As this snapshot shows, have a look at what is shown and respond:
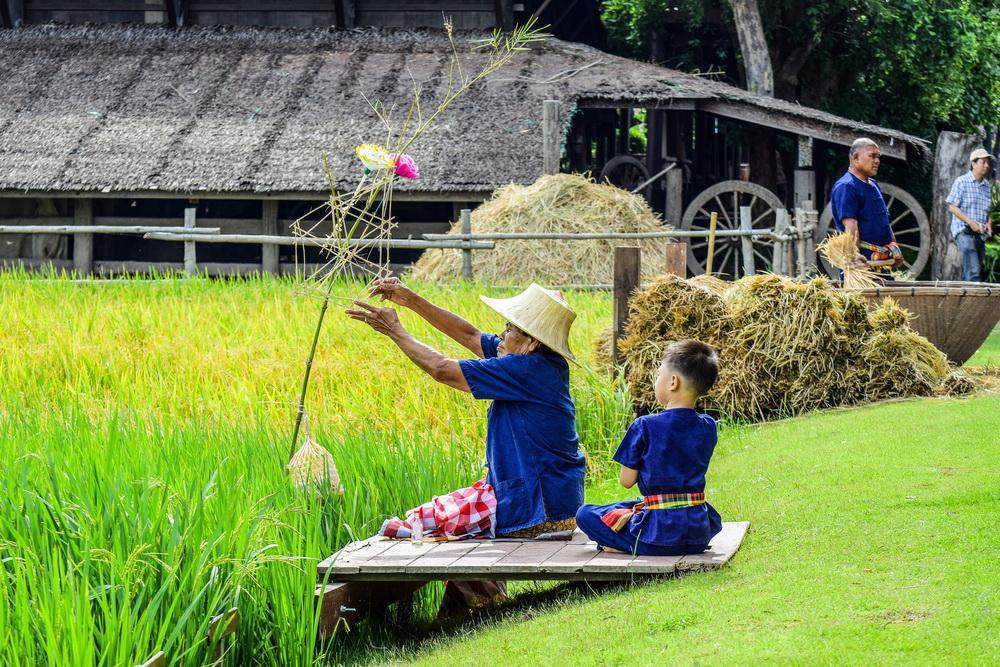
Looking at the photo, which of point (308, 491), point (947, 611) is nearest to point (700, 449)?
point (947, 611)

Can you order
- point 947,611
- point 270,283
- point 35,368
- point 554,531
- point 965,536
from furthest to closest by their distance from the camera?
point 270,283 → point 35,368 → point 554,531 → point 965,536 → point 947,611

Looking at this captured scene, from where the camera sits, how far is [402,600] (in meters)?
5.07

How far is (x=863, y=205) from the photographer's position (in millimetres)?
8812

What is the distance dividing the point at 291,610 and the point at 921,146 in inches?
505

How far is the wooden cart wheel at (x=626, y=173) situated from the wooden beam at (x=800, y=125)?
63.1 inches

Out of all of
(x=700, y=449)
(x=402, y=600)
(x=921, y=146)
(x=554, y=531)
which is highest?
(x=921, y=146)

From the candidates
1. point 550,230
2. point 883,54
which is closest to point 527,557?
point 550,230

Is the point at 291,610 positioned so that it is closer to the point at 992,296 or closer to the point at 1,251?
the point at 992,296

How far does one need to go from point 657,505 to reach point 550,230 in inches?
401

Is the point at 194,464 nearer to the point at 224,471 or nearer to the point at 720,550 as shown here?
the point at 224,471

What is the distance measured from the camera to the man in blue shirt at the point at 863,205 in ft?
28.4

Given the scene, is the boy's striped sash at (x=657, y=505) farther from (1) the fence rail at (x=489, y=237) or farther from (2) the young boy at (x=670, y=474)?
(1) the fence rail at (x=489, y=237)

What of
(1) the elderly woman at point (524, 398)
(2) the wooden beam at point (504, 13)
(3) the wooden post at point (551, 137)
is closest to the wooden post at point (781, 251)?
(3) the wooden post at point (551, 137)

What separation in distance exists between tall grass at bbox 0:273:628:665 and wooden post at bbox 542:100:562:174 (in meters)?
5.51
